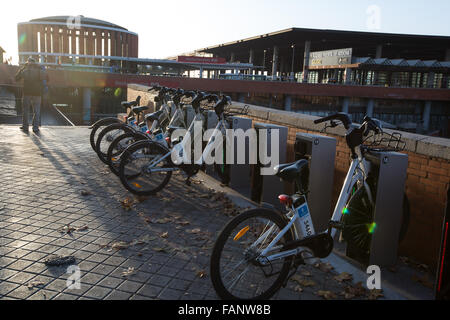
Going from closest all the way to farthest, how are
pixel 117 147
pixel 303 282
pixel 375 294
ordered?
pixel 375 294
pixel 303 282
pixel 117 147

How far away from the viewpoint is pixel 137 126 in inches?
303


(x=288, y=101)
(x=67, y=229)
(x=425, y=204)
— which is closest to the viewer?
(x=425, y=204)

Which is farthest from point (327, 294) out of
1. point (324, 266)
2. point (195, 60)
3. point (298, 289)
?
point (195, 60)

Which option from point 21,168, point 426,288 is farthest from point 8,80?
point 426,288

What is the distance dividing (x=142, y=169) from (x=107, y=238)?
1.61 meters

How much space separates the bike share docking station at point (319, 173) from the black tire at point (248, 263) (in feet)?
5.09

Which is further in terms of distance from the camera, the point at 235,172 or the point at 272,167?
the point at 235,172

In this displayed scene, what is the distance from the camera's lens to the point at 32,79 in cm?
1122

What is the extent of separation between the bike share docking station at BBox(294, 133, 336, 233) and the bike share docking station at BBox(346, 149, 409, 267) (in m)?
0.76

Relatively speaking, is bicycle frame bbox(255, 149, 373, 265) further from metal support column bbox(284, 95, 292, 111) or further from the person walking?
metal support column bbox(284, 95, 292, 111)

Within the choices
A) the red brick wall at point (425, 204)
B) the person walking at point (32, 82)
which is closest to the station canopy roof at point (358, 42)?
the person walking at point (32, 82)

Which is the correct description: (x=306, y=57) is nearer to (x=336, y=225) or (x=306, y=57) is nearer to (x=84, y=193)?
(x=84, y=193)
